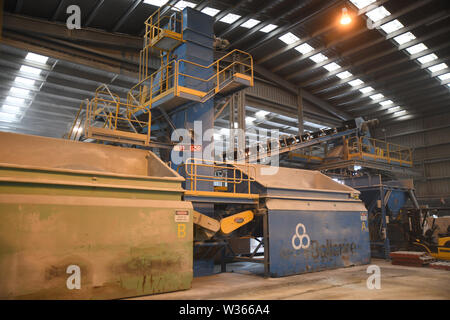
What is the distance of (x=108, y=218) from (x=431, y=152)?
25.7 m

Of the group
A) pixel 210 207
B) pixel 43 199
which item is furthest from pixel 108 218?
pixel 210 207

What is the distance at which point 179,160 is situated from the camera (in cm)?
1033

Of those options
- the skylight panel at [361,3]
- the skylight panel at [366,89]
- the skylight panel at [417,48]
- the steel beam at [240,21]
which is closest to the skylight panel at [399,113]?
the skylight panel at [366,89]

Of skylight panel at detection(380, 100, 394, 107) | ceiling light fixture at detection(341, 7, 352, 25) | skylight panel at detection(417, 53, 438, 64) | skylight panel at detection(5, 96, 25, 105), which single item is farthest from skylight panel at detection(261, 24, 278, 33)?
skylight panel at detection(5, 96, 25, 105)

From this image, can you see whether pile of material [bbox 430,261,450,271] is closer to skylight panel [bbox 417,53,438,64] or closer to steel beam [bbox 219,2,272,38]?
steel beam [bbox 219,2,272,38]

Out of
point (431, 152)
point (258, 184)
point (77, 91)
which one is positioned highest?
point (77, 91)

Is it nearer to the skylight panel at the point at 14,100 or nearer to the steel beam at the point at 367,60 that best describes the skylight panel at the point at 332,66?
the steel beam at the point at 367,60

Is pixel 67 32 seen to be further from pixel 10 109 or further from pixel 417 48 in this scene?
pixel 417 48

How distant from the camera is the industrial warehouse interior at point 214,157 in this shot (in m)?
5.44

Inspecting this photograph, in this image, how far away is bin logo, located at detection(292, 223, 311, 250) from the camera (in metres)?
8.41

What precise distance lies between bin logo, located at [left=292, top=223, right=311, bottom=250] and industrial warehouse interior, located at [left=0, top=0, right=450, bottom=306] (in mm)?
51

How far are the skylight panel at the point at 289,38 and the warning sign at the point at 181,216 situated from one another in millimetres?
13341

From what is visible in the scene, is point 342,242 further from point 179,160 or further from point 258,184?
point 179,160

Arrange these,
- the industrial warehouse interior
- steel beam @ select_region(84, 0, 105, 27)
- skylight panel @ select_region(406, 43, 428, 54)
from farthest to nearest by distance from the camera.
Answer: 1. skylight panel @ select_region(406, 43, 428, 54)
2. steel beam @ select_region(84, 0, 105, 27)
3. the industrial warehouse interior
